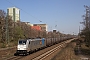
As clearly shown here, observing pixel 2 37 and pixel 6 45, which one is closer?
pixel 6 45

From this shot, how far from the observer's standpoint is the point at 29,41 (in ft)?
103

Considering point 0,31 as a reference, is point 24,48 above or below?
below

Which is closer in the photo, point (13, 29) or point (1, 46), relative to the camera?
point (1, 46)

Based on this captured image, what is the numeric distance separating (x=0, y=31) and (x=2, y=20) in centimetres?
471

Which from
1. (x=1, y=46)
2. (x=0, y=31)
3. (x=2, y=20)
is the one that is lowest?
(x=1, y=46)

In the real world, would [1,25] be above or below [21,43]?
above

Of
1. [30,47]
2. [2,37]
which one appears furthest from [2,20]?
[30,47]

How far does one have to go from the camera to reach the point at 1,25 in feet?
174

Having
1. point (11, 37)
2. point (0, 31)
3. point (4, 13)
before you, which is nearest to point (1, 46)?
point (0, 31)

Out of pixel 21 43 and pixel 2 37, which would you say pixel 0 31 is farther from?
pixel 21 43

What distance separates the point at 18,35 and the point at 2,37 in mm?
6790

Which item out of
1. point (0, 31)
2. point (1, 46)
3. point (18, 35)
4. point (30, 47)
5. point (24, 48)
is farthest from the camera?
point (18, 35)

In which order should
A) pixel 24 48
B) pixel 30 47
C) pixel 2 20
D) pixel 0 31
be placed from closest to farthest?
pixel 24 48 → pixel 30 47 → pixel 0 31 → pixel 2 20

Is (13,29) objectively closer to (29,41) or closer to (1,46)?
(1,46)
